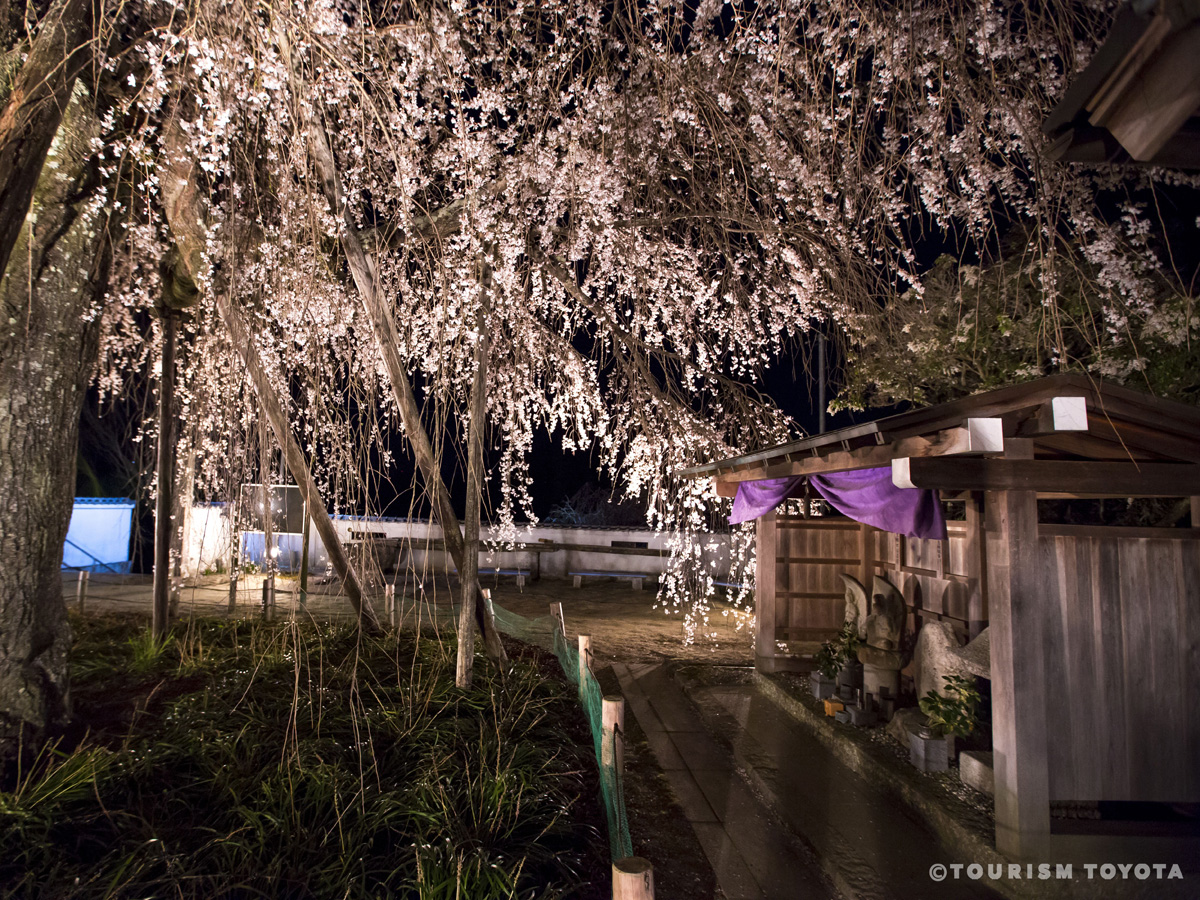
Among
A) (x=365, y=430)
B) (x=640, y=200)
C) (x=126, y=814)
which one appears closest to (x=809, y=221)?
(x=640, y=200)

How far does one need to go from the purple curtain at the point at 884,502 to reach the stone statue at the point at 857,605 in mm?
1014

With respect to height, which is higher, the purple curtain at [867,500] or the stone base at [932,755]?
the purple curtain at [867,500]

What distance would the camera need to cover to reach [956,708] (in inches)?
203

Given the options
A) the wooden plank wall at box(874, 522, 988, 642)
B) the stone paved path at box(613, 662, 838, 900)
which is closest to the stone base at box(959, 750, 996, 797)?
the wooden plank wall at box(874, 522, 988, 642)

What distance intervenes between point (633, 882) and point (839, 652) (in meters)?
5.60

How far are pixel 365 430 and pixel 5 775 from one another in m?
3.09

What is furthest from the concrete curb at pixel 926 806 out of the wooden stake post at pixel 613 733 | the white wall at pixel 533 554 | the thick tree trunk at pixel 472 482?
the white wall at pixel 533 554

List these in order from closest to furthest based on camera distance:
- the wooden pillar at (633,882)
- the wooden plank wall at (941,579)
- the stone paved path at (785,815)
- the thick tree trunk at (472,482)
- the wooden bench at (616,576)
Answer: the wooden pillar at (633,882)
the stone paved path at (785,815)
the thick tree trunk at (472,482)
the wooden plank wall at (941,579)
the wooden bench at (616,576)

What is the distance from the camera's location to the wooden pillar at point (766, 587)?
8789mm

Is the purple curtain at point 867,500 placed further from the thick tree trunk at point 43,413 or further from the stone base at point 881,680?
the thick tree trunk at point 43,413

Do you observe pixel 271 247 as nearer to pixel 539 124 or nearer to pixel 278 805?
pixel 539 124

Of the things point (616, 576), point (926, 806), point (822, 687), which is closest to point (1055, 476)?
point (926, 806)

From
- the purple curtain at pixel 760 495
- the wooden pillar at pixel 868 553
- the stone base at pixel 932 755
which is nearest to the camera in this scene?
the stone base at pixel 932 755

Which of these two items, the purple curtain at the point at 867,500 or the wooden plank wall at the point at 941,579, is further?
the wooden plank wall at the point at 941,579
